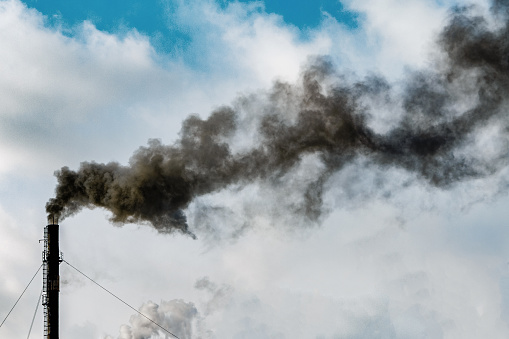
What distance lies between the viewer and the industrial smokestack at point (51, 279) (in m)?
46.8

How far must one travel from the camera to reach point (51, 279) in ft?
155

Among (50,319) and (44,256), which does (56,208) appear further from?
(50,319)

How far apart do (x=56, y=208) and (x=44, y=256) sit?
358cm

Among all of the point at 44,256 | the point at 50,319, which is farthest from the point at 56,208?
the point at 50,319

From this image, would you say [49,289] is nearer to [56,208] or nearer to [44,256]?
[44,256]

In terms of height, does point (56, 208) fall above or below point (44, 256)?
above

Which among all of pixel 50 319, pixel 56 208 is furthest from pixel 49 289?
pixel 56 208

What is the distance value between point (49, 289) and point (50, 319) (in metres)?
1.86

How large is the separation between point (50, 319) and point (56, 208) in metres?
7.32

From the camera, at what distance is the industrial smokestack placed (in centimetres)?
4675

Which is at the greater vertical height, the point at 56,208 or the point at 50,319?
the point at 56,208

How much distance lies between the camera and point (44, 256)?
156 feet

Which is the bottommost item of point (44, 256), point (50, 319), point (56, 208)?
point (50, 319)

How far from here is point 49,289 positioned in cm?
4719
